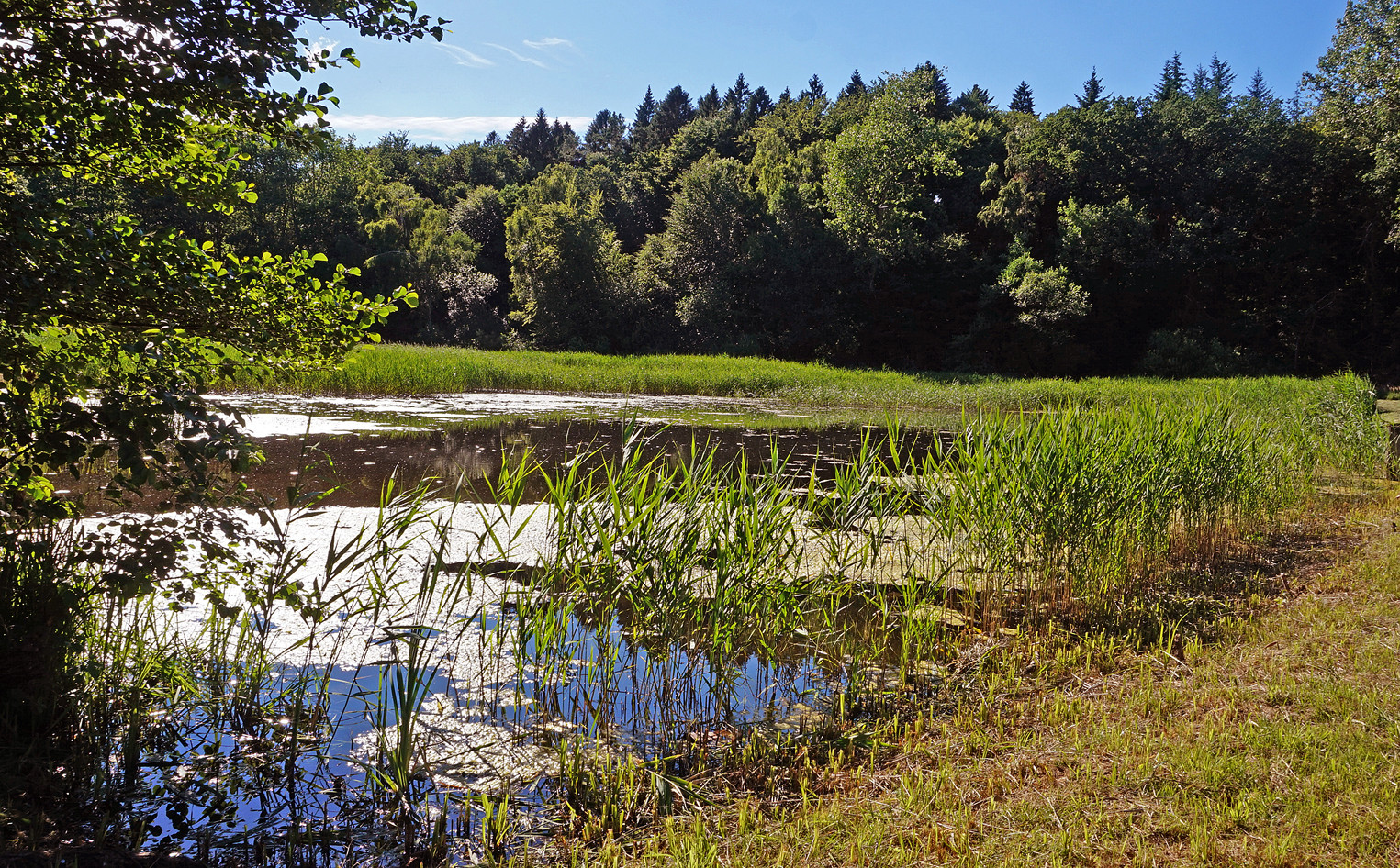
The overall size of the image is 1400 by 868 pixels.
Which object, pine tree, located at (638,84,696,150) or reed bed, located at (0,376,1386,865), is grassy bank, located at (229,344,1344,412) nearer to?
reed bed, located at (0,376,1386,865)

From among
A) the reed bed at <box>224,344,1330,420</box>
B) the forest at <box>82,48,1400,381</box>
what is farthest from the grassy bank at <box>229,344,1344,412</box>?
the forest at <box>82,48,1400,381</box>

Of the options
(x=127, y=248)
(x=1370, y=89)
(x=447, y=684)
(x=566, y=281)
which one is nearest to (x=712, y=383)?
(x=566, y=281)

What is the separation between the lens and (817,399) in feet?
68.5

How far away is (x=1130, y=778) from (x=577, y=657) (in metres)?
2.49

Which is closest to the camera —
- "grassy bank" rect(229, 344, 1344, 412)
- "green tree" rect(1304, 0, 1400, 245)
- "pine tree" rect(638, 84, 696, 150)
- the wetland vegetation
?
the wetland vegetation

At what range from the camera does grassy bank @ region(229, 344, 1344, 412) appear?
17.3 m

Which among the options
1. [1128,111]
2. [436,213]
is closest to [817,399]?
[1128,111]

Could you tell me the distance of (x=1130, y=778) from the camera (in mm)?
2793

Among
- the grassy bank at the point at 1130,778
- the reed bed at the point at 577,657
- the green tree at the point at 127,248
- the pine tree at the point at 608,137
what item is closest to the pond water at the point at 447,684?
the reed bed at the point at 577,657

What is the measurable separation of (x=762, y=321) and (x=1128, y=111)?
16.6 meters

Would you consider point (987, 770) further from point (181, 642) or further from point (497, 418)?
point (497, 418)

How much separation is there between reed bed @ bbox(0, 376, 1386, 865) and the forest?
26493mm

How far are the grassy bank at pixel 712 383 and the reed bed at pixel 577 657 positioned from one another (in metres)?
12.7

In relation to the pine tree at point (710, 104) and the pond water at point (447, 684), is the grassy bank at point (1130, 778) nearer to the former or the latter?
the pond water at point (447, 684)
